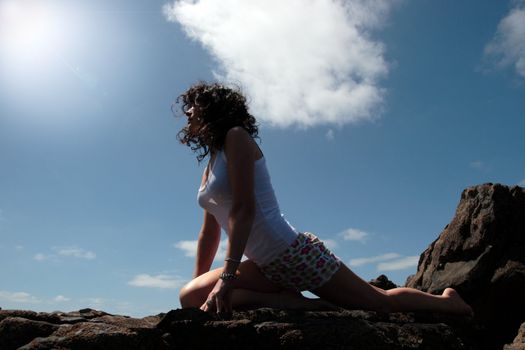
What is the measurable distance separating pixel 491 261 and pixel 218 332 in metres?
6.12

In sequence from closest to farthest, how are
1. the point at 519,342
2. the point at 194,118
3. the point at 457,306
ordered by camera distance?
1. the point at 194,118
2. the point at 457,306
3. the point at 519,342

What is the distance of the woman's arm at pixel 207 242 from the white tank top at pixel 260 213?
81 centimetres

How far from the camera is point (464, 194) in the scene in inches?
382

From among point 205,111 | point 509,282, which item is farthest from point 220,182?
point 509,282

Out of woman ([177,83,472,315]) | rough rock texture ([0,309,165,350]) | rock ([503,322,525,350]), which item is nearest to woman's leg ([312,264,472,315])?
woman ([177,83,472,315])

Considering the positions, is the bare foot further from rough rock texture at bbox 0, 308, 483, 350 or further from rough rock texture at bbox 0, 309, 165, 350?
rough rock texture at bbox 0, 309, 165, 350

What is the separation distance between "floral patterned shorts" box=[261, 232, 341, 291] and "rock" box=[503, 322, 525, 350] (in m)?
4.07

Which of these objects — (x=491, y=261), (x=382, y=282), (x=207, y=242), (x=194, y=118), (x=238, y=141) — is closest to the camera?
(x=238, y=141)

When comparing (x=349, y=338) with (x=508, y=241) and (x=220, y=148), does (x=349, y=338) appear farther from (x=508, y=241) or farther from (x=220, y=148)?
(x=508, y=241)

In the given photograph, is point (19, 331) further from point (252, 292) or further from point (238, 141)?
point (238, 141)

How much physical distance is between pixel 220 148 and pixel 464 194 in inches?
232

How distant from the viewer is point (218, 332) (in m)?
4.27

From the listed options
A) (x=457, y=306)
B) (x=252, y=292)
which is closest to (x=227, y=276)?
(x=252, y=292)

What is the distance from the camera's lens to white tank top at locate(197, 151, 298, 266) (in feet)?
17.1
